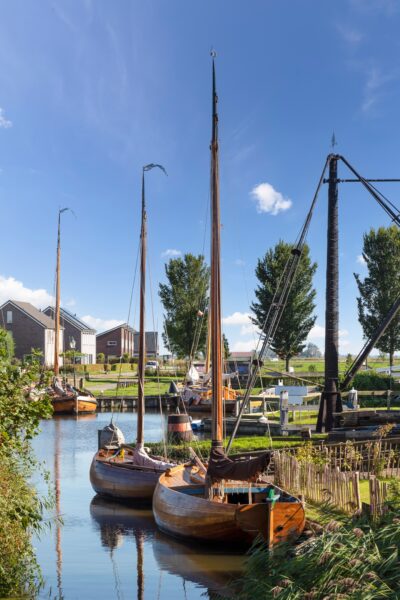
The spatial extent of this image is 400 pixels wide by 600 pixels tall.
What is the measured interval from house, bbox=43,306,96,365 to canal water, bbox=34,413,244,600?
3002 inches

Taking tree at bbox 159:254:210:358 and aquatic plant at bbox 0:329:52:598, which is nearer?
aquatic plant at bbox 0:329:52:598

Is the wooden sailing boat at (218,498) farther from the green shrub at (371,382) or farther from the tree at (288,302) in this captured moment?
the tree at (288,302)

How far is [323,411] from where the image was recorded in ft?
78.0

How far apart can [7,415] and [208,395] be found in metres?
42.0

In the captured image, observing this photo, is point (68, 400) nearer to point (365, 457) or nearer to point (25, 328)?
point (365, 457)

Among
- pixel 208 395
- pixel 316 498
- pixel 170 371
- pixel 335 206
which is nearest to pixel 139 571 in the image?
pixel 316 498

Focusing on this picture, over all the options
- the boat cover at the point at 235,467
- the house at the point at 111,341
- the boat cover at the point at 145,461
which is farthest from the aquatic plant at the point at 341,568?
the house at the point at 111,341

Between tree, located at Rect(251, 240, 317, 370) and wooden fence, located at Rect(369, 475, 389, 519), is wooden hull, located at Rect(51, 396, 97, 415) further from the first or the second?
wooden fence, located at Rect(369, 475, 389, 519)

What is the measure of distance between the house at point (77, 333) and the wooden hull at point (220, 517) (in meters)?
80.4

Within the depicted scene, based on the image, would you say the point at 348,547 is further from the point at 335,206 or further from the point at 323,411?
the point at 335,206

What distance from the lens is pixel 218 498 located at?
15859 millimetres

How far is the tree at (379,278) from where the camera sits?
57.9 meters

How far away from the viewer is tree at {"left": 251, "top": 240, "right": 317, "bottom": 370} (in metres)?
62.8

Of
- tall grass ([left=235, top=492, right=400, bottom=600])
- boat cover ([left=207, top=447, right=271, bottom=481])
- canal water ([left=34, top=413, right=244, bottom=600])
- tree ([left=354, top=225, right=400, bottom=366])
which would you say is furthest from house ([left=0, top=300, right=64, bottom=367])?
tall grass ([left=235, top=492, right=400, bottom=600])
